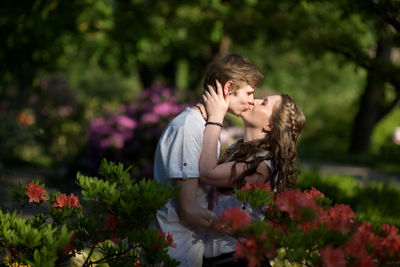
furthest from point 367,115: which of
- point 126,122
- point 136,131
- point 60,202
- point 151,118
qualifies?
point 60,202

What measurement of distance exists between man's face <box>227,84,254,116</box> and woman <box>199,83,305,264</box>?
0.07 metres

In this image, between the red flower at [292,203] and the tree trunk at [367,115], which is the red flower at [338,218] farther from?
the tree trunk at [367,115]

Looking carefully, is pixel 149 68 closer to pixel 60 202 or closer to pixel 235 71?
pixel 60 202

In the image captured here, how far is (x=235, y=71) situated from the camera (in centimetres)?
255

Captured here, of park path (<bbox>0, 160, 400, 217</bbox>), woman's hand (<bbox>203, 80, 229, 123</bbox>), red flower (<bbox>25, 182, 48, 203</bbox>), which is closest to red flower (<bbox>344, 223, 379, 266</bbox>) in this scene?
woman's hand (<bbox>203, 80, 229, 123</bbox>)

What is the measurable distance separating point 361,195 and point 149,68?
13.8m

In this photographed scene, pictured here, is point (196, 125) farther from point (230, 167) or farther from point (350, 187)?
point (350, 187)

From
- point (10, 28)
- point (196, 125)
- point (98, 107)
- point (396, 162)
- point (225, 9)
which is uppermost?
point (225, 9)

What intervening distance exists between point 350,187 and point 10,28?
19.9 ft

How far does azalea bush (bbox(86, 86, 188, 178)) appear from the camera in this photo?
29.6 feet

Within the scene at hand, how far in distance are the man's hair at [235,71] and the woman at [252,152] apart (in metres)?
0.08

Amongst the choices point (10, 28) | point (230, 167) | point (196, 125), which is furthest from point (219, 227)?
point (10, 28)

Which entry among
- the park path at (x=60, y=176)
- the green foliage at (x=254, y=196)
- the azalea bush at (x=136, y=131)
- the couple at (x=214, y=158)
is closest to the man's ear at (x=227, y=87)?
the couple at (x=214, y=158)

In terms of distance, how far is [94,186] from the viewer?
222cm
